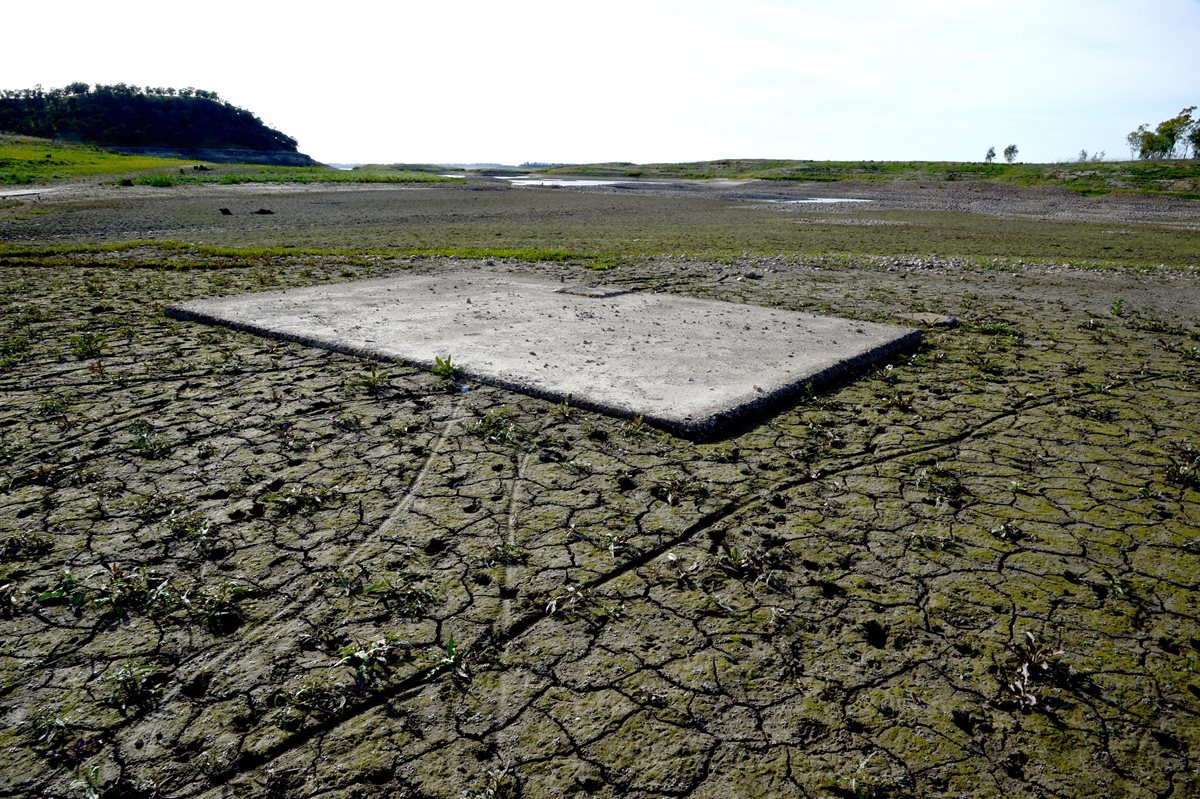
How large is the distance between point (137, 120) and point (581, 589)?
106273 mm

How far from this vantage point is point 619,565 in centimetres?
270

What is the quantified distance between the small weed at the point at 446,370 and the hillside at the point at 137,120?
87746mm

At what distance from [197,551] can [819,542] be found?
8.33 feet

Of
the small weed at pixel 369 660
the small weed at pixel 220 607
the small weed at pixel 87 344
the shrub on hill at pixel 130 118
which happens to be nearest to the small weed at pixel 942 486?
the small weed at pixel 369 660

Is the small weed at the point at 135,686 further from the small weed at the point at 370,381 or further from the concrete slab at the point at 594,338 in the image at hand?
the concrete slab at the point at 594,338

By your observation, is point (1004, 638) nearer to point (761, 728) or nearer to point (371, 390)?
point (761, 728)

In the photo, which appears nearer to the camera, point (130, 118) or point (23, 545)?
point (23, 545)

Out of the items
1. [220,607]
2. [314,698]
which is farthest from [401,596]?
[220,607]

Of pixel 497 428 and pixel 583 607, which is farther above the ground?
pixel 497 428

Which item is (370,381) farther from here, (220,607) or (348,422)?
(220,607)

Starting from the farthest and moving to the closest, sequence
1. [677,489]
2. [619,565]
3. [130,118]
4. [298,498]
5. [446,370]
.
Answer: [130,118], [446,370], [677,489], [298,498], [619,565]

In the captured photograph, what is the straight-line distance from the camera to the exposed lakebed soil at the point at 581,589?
73.1 inches

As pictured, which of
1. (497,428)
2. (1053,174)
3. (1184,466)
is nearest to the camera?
(1184,466)

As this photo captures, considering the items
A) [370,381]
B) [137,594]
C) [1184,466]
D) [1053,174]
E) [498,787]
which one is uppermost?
[1053,174]
